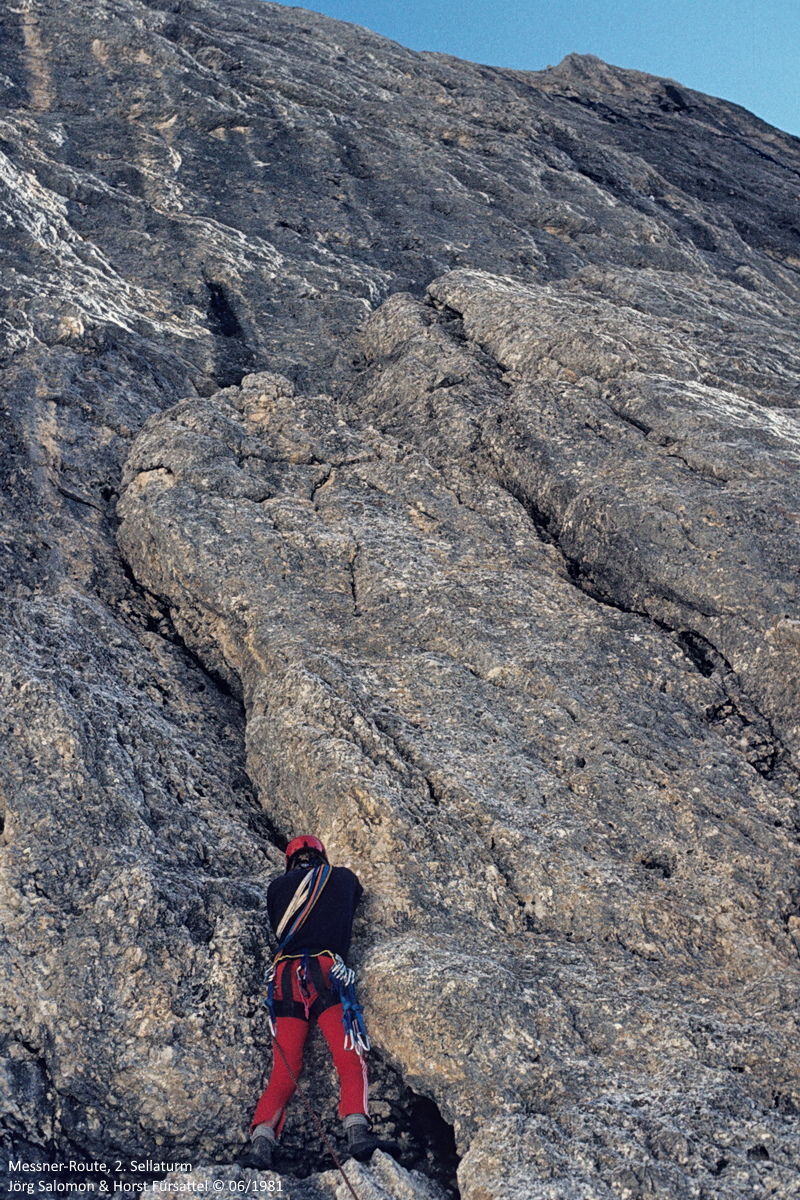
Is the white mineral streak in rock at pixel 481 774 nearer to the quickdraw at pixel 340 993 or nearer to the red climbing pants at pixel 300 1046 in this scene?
the quickdraw at pixel 340 993

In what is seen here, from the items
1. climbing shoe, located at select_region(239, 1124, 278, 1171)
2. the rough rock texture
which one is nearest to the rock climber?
climbing shoe, located at select_region(239, 1124, 278, 1171)

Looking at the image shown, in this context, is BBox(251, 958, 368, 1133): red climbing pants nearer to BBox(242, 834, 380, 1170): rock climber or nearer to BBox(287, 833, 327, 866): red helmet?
BBox(242, 834, 380, 1170): rock climber

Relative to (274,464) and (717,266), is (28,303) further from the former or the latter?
(717,266)

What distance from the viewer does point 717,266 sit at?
18.7 metres

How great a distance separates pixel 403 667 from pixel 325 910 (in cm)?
277

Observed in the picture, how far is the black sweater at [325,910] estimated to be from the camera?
253 inches

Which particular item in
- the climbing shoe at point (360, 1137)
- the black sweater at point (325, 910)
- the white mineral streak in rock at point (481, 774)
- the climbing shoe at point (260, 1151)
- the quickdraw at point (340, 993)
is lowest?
→ the climbing shoe at point (260, 1151)

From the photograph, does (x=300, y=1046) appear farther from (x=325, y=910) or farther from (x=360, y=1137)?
(x=325, y=910)

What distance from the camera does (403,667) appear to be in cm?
869

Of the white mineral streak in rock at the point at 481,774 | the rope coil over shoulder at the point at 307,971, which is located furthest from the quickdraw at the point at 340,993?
the white mineral streak in rock at the point at 481,774

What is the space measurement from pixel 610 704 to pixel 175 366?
26.8 ft

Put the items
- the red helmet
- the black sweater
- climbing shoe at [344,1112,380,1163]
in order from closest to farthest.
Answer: climbing shoe at [344,1112,380,1163], the black sweater, the red helmet

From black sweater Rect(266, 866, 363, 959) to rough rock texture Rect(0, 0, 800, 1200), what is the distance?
281 mm

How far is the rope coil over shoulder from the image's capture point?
6121mm
